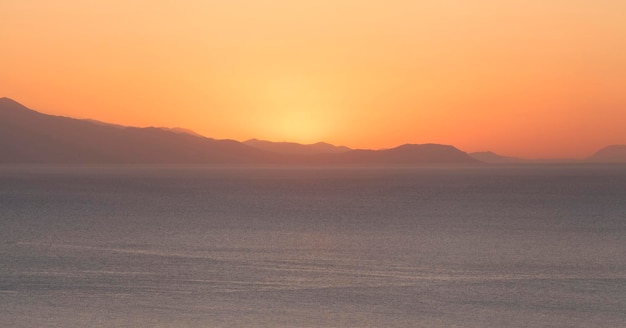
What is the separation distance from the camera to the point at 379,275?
21812 mm

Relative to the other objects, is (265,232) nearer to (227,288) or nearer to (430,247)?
(430,247)

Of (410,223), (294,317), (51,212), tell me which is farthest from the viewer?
(51,212)

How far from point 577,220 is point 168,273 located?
31705mm

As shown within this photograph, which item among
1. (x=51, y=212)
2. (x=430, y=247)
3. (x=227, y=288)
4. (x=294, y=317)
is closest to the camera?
(x=294, y=317)

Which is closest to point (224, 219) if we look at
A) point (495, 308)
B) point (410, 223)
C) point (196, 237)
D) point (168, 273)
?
point (410, 223)

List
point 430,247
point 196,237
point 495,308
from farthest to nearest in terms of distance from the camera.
Result: point 196,237, point 430,247, point 495,308

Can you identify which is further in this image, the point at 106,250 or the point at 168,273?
the point at 106,250

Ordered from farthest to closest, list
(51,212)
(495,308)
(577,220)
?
(51,212), (577,220), (495,308)

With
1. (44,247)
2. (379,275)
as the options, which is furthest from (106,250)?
(379,275)

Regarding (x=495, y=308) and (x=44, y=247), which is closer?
(x=495, y=308)

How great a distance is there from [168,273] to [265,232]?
15.2m

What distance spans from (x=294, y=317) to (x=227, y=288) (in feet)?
12.1

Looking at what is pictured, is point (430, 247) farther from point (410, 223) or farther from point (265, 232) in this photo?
point (410, 223)

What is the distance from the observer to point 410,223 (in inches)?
1748
